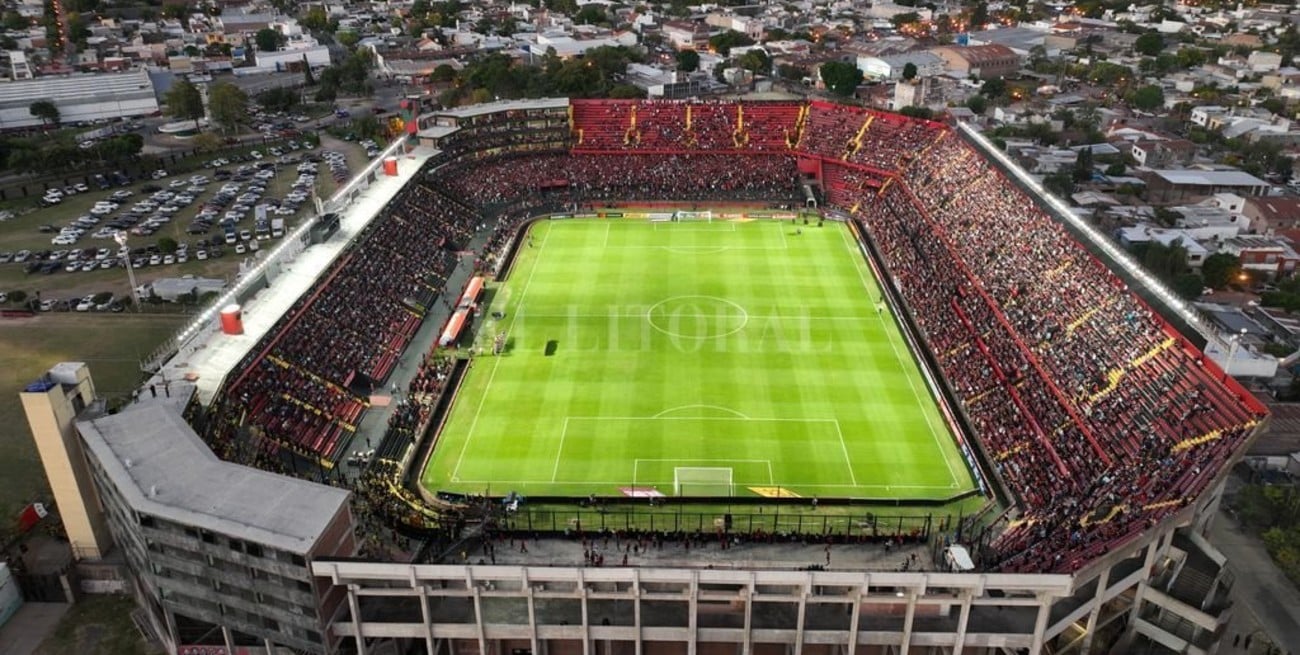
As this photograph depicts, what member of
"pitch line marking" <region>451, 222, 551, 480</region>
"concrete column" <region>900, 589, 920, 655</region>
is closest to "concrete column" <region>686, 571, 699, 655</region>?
"concrete column" <region>900, 589, 920, 655</region>

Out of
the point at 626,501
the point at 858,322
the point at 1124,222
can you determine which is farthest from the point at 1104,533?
the point at 1124,222

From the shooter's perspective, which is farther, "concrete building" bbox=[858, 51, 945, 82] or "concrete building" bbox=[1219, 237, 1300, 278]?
"concrete building" bbox=[858, 51, 945, 82]

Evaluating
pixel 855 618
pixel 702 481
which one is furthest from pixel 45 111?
pixel 855 618

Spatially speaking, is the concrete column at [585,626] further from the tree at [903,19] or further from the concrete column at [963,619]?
the tree at [903,19]

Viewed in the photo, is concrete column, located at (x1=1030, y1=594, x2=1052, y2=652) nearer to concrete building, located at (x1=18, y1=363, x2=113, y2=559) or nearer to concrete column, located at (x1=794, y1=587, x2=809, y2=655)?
concrete column, located at (x1=794, y1=587, x2=809, y2=655)

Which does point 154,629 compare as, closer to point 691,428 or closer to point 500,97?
point 691,428

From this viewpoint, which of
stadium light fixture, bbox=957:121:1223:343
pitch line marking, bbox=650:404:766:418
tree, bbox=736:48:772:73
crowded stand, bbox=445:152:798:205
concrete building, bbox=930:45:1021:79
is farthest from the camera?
concrete building, bbox=930:45:1021:79

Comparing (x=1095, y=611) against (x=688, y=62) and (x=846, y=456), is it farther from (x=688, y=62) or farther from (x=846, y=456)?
(x=688, y=62)
